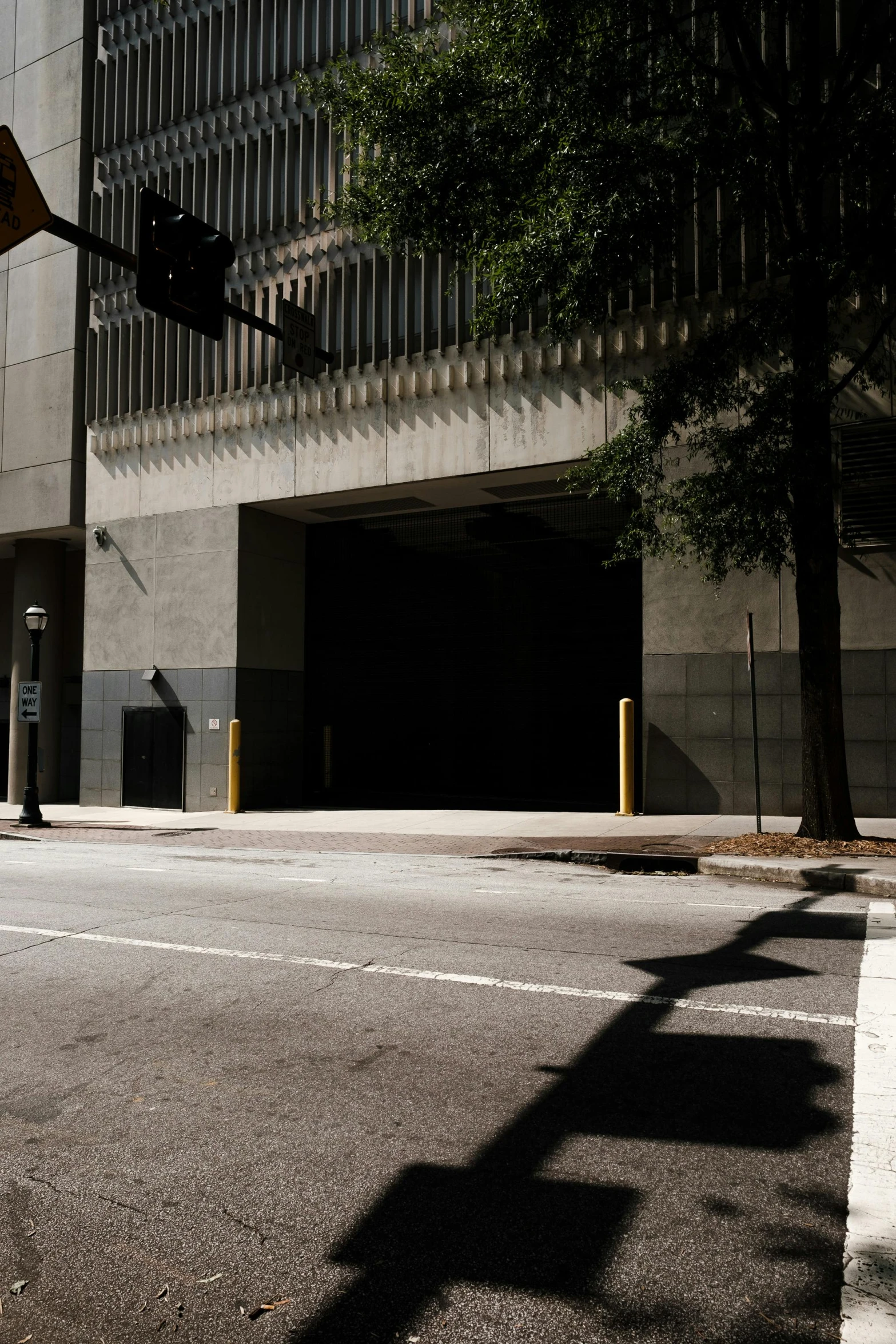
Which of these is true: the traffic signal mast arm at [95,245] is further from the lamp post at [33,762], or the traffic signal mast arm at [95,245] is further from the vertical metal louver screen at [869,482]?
the lamp post at [33,762]

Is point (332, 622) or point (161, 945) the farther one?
point (332, 622)

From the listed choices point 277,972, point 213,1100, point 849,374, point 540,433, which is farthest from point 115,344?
point 213,1100

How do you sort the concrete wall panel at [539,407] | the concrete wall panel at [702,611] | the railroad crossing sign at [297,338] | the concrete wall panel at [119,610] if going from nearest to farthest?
the railroad crossing sign at [297,338] → the concrete wall panel at [702,611] → the concrete wall panel at [539,407] → the concrete wall panel at [119,610]

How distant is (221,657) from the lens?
22969 millimetres

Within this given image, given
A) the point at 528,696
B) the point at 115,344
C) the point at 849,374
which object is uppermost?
the point at 115,344

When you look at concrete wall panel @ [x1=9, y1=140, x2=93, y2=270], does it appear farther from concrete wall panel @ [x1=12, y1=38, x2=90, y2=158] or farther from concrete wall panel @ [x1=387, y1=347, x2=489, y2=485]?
concrete wall panel @ [x1=387, y1=347, x2=489, y2=485]

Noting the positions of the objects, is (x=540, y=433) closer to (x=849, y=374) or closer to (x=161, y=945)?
(x=849, y=374)

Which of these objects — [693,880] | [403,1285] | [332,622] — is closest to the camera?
[403,1285]

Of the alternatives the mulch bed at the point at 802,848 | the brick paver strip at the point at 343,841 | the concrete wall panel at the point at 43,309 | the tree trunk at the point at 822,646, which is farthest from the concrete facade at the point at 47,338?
the mulch bed at the point at 802,848

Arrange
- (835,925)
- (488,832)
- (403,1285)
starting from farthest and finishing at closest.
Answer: (488,832), (835,925), (403,1285)

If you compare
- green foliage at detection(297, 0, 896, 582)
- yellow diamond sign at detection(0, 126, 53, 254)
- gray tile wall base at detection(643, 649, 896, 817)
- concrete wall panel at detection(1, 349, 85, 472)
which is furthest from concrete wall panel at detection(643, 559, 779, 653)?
concrete wall panel at detection(1, 349, 85, 472)

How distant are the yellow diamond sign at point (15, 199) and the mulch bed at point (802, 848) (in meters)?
9.40

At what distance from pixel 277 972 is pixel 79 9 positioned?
28208 mm

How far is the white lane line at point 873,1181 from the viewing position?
113 inches
